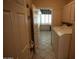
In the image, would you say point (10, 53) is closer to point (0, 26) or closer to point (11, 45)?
point (11, 45)

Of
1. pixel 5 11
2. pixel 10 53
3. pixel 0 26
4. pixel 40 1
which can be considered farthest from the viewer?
pixel 40 1

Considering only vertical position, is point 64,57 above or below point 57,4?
below

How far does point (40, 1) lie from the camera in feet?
24.6

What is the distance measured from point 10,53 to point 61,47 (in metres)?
2.66

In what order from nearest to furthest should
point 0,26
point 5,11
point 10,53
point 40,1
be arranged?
point 0,26, point 5,11, point 10,53, point 40,1

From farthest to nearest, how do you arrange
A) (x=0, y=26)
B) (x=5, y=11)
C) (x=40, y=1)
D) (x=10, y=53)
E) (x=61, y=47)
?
1. (x=40, y=1)
2. (x=61, y=47)
3. (x=10, y=53)
4. (x=5, y=11)
5. (x=0, y=26)

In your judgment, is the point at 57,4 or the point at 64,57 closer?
the point at 64,57

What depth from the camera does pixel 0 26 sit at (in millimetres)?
814

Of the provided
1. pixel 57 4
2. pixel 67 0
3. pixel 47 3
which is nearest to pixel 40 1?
pixel 47 3
